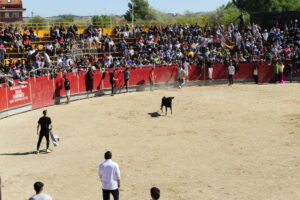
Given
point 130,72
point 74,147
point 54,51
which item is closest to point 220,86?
point 130,72

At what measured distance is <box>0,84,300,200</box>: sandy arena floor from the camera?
1316 cm

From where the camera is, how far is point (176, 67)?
117ft

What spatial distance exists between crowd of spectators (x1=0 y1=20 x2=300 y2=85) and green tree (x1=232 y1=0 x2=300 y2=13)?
62.4m

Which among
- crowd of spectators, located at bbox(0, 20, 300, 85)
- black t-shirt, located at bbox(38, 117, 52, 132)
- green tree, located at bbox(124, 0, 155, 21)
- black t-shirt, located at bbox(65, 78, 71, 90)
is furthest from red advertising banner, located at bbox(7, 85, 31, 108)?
green tree, located at bbox(124, 0, 155, 21)

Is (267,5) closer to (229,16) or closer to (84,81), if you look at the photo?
(229,16)

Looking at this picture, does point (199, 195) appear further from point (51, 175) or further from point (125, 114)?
point (125, 114)

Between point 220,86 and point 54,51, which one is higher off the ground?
point 54,51

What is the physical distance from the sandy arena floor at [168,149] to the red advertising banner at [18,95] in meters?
0.95

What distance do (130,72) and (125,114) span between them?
352 inches

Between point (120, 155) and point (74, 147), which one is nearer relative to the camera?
point (120, 155)

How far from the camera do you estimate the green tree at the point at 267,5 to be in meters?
104

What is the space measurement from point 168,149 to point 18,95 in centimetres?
1080

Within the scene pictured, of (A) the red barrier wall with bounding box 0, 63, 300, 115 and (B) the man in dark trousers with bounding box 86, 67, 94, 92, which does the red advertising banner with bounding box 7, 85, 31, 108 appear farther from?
(B) the man in dark trousers with bounding box 86, 67, 94, 92

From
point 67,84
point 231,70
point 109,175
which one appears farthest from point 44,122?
point 231,70
